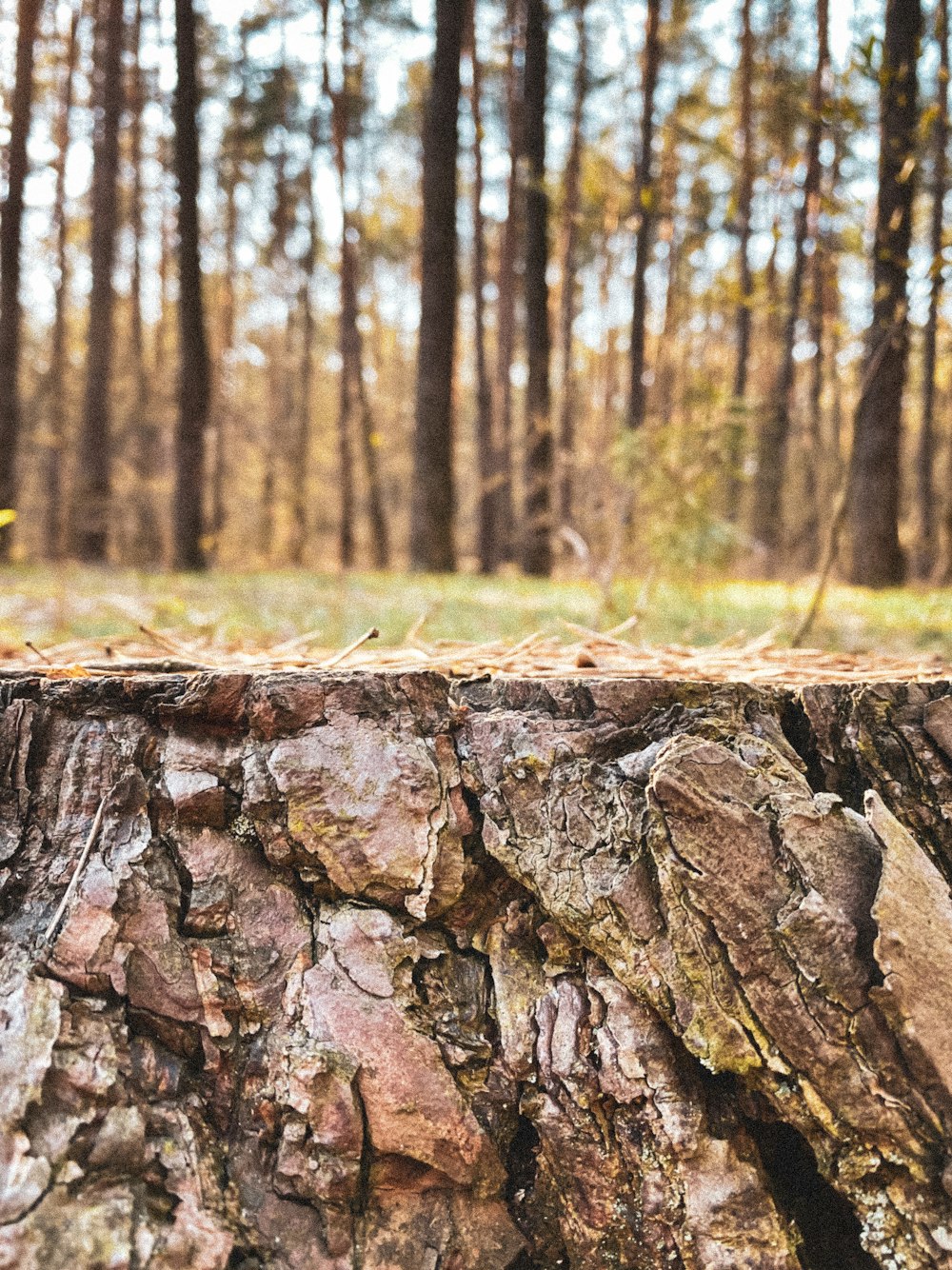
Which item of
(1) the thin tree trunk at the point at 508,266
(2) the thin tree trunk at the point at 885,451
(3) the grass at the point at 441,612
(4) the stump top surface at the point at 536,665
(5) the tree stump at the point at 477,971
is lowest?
(5) the tree stump at the point at 477,971

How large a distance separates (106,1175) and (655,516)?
208 inches

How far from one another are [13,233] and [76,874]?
33.2ft

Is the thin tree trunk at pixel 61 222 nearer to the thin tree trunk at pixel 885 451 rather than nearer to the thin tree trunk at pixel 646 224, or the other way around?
the thin tree trunk at pixel 646 224

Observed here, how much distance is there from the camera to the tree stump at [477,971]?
159cm

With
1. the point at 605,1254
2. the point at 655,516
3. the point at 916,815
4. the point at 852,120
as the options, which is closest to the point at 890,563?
the point at 655,516

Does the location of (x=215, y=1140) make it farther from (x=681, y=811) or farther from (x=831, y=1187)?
(x=831, y=1187)

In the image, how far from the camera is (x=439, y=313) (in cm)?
909

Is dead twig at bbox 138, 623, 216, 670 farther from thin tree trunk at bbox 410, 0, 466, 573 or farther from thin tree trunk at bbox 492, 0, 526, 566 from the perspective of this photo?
thin tree trunk at bbox 492, 0, 526, 566

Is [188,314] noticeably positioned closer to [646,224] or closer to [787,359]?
[646,224]

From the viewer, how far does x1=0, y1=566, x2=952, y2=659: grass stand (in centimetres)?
352

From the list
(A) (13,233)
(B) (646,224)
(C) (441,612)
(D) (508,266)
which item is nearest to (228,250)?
(D) (508,266)

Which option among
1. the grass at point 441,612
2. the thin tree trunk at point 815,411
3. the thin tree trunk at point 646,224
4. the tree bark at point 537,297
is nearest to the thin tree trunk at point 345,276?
the tree bark at point 537,297

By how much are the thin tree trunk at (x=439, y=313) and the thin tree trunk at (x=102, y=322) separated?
4045 millimetres

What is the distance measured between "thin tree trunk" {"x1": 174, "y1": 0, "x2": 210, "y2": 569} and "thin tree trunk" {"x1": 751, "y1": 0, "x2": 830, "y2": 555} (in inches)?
280
